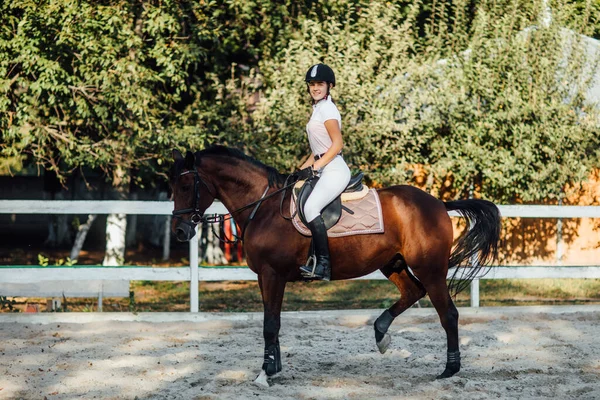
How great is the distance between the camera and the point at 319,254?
255 inches

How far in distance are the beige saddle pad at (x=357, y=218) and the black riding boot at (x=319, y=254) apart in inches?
3.8

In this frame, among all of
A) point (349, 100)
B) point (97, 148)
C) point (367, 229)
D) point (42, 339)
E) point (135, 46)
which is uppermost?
point (135, 46)

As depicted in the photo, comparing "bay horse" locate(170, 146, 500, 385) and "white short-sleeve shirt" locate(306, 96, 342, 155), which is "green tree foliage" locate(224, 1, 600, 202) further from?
"white short-sleeve shirt" locate(306, 96, 342, 155)

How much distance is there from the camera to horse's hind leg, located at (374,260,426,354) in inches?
272

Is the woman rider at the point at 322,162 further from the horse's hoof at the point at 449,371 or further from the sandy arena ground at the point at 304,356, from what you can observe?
the horse's hoof at the point at 449,371

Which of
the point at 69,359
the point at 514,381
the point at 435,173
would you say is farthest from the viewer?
the point at 435,173

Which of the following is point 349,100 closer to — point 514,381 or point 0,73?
point 0,73

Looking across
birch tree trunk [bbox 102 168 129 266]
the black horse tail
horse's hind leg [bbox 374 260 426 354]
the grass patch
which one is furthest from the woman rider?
birch tree trunk [bbox 102 168 129 266]

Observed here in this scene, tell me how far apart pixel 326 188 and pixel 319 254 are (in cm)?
56

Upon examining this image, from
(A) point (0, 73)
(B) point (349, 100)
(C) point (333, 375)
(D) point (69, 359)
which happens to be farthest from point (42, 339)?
(B) point (349, 100)

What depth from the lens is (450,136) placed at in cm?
1468

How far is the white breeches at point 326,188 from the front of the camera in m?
6.39

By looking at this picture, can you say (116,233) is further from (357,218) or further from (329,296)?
(357,218)

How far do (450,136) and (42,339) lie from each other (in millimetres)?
9032
